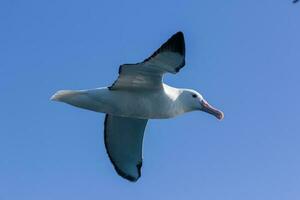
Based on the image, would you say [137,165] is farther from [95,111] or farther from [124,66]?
[124,66]

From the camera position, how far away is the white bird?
54.6 feet

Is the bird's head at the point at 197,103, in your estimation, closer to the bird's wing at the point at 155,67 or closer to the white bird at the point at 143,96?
the white bird at the point at 143,96

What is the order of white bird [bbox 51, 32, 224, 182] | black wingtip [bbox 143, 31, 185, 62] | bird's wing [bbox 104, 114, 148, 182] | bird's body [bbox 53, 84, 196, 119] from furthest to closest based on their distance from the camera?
1. bird's wing [bbox 104, 114, 148, 182]
2. bird's body [bbox 53, 84, 196, 119]
3. white bird [bbox 51, 32, 224, 182]
4. black wingtip [bbox 143, 31, 185, 62]

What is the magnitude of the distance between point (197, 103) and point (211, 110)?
1.80 ft

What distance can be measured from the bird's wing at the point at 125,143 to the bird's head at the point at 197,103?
5.74ft

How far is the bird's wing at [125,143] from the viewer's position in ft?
66.7

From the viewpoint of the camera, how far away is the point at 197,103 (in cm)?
1928

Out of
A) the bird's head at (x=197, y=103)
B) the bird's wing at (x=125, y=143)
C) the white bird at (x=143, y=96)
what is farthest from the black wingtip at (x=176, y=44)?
the bird's wing at (x=125, y=143)

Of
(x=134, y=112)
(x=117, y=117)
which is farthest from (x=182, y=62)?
(x=117, y=117)

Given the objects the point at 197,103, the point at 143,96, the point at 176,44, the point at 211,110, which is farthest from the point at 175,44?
the point at 211,110

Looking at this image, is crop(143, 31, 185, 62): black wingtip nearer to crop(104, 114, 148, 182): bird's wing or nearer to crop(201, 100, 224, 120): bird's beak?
crop(201, 100, 224, 120): bird's beak

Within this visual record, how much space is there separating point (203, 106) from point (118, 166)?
285 centimetres

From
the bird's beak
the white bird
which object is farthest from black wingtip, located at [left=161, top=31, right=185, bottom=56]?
the bird's beak

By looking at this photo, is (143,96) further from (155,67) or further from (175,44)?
(175,44)
